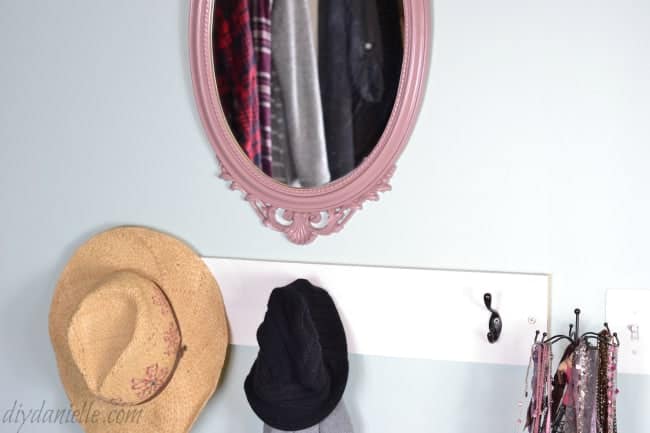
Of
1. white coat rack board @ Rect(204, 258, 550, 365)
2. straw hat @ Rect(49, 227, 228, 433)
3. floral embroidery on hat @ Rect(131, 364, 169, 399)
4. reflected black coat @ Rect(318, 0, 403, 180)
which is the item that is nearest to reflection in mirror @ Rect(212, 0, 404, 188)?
reflected black coat @ Rect(318, 0, 403, 180)

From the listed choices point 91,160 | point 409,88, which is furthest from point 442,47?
point 91,160

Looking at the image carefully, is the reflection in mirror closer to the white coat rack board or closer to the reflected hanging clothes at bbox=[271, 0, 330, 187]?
the reflected hanging clothes at bbox=[271, 0, 330, 187]

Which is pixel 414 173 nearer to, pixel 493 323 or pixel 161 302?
pixel 493 323

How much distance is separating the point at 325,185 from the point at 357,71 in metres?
0.24

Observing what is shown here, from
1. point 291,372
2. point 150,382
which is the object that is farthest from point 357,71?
point 150,382

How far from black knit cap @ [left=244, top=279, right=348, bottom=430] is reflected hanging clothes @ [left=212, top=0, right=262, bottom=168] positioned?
1.13 feet

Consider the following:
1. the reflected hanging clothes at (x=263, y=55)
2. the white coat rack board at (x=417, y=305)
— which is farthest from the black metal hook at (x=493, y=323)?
the reflected hanging clothes at (x=263, y=55)

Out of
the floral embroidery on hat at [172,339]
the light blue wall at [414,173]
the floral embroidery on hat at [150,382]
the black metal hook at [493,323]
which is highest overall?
the light blue wall at [414,173]

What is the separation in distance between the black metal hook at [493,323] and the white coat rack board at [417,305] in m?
0.02

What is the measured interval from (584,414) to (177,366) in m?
0.82

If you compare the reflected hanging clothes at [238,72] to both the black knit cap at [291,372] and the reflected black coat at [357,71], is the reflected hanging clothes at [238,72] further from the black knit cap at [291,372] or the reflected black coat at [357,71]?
the black knit cap at [291,372]

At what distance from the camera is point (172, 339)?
153 cm

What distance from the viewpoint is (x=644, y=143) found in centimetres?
134

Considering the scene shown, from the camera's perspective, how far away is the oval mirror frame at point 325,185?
143 cm
